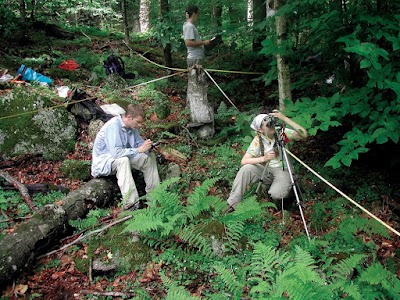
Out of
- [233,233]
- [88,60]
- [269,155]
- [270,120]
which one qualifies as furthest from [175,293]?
[88,60]

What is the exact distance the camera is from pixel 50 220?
14.4 ft

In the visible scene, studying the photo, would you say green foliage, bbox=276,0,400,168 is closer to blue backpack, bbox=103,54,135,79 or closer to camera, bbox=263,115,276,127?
camera, bbox=263,115,276,127

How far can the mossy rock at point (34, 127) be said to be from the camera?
640 centimetres

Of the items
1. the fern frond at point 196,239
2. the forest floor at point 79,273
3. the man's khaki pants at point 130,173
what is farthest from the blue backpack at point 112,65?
the fern frond at point 196,239

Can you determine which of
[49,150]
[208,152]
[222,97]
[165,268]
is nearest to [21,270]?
[165,268]

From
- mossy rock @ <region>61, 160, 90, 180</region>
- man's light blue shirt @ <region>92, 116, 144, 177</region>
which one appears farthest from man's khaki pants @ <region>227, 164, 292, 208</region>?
mossy rock @ <region>61, 160, 90, 180</region>

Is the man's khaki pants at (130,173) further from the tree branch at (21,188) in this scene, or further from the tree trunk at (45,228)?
the tree branch at (21,188)

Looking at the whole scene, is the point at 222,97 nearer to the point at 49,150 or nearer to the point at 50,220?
the point at 49,150

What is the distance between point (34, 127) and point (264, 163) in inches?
174

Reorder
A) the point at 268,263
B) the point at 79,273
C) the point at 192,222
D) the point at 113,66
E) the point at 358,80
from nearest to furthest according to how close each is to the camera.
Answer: the point at 268,263, the point at 79,273, the point at 192,222, the point at 358,80, the point at 113,66

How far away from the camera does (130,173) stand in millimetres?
5293

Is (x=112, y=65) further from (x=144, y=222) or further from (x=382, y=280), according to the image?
(x=382, y=280)

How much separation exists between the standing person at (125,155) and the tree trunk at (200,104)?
1.99 metres

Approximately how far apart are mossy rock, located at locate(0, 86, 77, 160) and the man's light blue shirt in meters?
1.47
